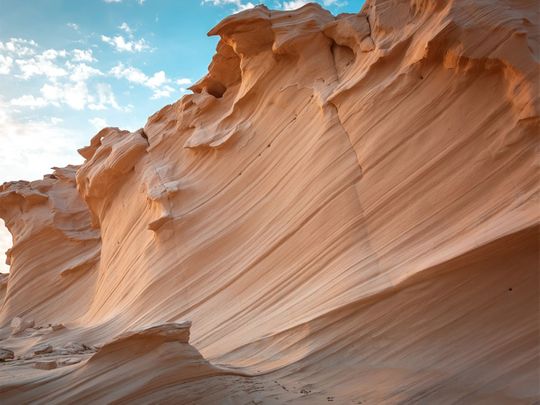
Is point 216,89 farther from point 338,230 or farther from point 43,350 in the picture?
point 43,350

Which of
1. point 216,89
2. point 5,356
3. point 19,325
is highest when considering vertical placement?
point 216,89

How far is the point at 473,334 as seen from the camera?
3.91 metres

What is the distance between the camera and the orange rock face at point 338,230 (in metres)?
3.70

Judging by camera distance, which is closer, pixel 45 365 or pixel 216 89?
pixel 45 365

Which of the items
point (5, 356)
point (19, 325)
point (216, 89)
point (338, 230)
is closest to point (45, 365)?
point (5, 356)

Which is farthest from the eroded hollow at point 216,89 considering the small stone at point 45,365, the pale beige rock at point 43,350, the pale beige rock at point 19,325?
the pale beige rock at point 19,325

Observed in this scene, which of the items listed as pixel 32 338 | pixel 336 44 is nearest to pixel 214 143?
pixel 336 44

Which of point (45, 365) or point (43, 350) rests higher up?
point (43, 350)

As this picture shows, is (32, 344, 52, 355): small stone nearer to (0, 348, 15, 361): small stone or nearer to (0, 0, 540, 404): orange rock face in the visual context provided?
(0, 0, 540, 404): orange rock face

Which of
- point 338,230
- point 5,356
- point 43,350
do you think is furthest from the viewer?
point 43,350

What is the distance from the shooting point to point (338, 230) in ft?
17.1

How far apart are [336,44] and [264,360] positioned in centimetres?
439

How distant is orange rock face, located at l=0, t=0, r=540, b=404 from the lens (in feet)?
12.1

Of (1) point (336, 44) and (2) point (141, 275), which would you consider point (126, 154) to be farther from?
(1) point (336, 44)
